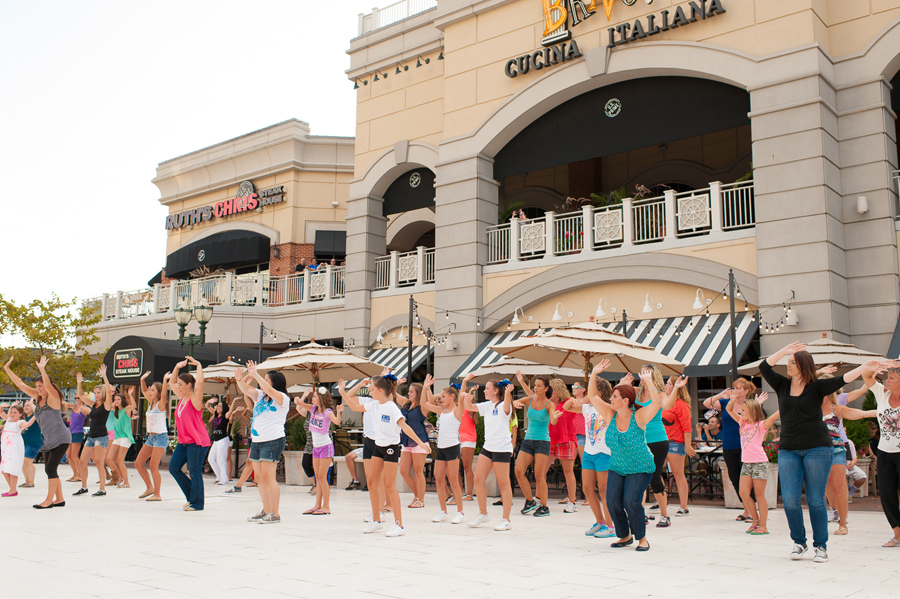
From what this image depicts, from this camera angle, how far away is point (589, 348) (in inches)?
405

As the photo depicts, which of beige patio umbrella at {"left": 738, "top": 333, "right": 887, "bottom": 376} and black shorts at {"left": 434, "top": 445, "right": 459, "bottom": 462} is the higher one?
beige patio umbrella at {"left": 738, "top": 333, "right": 887, "bottom": 376}

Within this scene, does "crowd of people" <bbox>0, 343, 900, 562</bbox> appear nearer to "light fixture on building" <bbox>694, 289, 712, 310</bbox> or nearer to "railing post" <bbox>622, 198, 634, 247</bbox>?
"light fixture on building" <bbox>694, 289, 712, 310</bbox>

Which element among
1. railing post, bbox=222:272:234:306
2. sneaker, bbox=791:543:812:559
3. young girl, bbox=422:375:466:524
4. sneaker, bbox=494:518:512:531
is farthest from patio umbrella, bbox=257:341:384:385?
railing post, bbox=222:272:234:306

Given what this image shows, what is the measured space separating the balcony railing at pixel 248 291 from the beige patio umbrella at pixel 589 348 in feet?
41.8

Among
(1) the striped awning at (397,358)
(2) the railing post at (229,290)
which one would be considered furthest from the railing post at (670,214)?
(2) the railing post at (229,290)

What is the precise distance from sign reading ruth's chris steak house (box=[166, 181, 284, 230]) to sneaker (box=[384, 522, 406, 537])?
71.6 feet

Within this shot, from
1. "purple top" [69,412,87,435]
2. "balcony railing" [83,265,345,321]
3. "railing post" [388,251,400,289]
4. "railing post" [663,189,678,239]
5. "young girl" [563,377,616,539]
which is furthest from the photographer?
"balcony railing" [83,265,345,321]

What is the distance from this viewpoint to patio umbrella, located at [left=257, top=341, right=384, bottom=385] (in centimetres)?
1391

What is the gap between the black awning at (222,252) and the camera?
95.3ft

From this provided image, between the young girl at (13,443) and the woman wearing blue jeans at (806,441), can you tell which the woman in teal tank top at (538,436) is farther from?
the young girl at (13,443)

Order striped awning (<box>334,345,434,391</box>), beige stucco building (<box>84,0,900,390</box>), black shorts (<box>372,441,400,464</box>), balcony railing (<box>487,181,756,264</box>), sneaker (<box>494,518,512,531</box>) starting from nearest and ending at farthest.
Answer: black shorts (<box>372,441,400,464</box>) < sneaker (<box>494,518,512,531</box>) < beige stucco building (<box>84,0,900,390</box>) < balcony railing (<box>487,181,756,264</box>) < striped awning (<box>334,345,434,391</box>)

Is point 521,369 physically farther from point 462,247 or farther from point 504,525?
point 462,247

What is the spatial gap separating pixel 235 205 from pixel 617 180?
15.2 m

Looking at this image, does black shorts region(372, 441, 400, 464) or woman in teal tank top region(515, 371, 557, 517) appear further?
woman in teal tank top region(515, 371, 557, 517)
